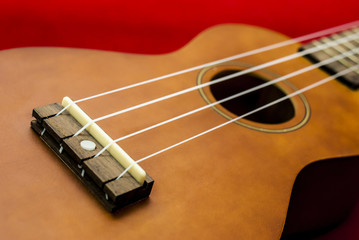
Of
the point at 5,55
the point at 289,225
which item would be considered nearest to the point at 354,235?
the point at 289,225

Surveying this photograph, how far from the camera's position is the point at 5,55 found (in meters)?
0.87

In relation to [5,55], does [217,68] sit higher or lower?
lower

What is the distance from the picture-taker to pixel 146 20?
4.96 feet

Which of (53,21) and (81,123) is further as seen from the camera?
(53,21)

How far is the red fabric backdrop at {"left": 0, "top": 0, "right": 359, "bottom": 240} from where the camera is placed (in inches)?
51.3

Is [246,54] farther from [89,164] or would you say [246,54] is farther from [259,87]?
[89,164]

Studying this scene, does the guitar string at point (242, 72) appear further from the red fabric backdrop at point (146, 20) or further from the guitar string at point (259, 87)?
the red fabric backdrop at point (146, 20)

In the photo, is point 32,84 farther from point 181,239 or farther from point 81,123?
point 181,239

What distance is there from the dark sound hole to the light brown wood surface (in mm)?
70

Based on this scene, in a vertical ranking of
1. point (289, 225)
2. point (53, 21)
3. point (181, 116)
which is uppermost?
point (53, 21)

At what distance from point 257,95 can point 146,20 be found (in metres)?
0.52

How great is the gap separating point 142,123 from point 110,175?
0.60 ft

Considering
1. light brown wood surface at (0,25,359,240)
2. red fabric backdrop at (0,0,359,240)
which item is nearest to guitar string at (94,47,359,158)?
light brown wood surface at (0,25,359,240)

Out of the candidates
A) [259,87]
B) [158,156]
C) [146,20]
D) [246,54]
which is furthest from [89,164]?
[146,20]
